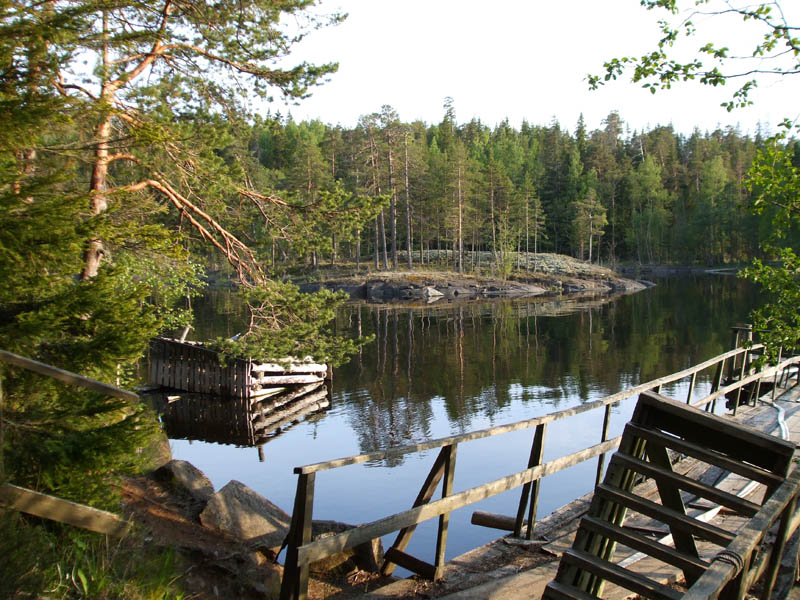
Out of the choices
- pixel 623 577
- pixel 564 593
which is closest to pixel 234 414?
pixel 564 593

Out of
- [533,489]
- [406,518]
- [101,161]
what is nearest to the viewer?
[406,518]

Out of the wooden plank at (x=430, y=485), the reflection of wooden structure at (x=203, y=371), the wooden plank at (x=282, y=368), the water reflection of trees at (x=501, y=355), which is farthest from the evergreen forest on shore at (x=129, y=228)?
the water reflection of trees at (x=501, y=355)

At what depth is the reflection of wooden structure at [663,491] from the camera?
360 cm

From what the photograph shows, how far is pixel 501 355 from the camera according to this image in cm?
2847

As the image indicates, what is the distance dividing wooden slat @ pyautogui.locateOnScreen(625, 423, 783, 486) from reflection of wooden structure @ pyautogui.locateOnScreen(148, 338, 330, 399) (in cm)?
1661

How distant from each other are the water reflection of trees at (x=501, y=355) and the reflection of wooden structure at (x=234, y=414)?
64.7 inches

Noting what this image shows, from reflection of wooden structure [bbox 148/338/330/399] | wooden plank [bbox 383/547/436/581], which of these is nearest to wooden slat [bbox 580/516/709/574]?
wooden plank [bbox 383/547/436/581]

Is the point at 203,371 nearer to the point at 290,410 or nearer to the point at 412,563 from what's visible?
the point at 290,410

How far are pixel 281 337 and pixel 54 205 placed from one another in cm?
611

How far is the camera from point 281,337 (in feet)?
36.2

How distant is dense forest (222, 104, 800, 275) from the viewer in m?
63.9

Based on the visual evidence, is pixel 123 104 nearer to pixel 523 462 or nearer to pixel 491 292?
pixel 523 462

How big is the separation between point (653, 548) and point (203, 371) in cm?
1836

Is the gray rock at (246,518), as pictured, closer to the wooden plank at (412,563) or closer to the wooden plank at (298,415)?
the wooden plank at (412,563)
